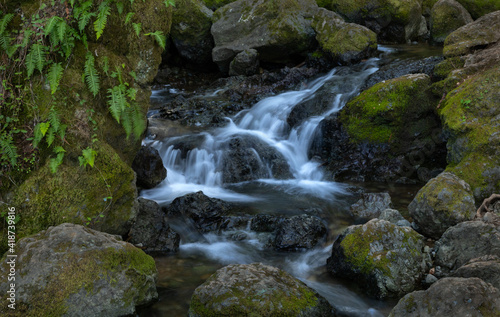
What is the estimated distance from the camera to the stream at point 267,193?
5477mm

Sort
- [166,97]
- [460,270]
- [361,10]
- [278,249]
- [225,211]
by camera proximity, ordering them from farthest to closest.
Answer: [361,10], [166,97], [225,211], [278,249], [460,270]

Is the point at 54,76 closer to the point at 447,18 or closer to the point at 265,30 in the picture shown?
the point at 265,30

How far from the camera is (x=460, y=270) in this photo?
441cm

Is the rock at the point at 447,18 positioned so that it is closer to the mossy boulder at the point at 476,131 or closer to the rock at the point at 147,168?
the mossy boulder at the point at 476,131

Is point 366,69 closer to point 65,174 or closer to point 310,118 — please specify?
point 310,118

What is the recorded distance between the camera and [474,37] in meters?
9.98

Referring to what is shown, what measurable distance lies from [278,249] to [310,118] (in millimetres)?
5801

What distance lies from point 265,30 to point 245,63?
1.65 m

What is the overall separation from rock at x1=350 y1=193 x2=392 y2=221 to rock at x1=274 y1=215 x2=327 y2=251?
3.15ft

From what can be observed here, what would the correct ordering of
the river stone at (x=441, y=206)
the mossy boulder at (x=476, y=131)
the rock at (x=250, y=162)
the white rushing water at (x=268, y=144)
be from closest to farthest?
the river stone at (x=441, y=206)
the mossy boulder at (x=476, y=131)
the white rushing water at (x=268, y=144)
the rock at (x=250, y=162)

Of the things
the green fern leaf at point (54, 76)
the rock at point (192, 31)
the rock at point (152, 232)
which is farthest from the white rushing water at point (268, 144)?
Result: the rock at point (192, 31)

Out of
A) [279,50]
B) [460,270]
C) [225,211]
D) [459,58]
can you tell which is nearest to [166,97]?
[279,50]

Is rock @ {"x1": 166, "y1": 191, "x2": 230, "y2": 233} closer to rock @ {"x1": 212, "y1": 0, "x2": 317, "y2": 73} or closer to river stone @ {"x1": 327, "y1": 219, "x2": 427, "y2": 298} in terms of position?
river stone @ {"x1": 327, "y1": 219, "x2": 427, "y2": 298}

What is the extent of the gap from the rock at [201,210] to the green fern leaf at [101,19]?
3525 millimetres
